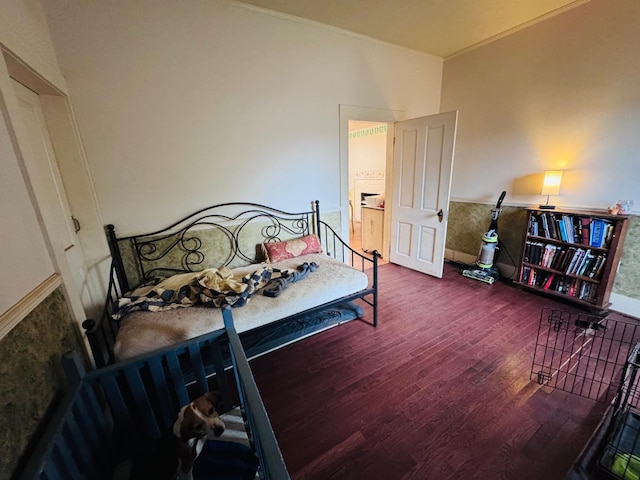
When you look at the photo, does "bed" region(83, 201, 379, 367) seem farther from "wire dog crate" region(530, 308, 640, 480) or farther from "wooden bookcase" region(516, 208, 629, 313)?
"wooden bookcase" region(516, 208, 629, 313)

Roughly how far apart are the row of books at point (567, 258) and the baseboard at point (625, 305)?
1.01ft

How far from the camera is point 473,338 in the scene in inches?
83.8

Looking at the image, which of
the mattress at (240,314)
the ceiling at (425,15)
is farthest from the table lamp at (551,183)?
the mattress at (240,314)

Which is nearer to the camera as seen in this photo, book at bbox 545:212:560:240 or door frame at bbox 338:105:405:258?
book at bbox 545:212:560:240

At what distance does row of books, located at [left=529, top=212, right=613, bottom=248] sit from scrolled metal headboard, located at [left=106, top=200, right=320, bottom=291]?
8.12 feet

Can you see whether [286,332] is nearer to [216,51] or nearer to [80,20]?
[216,51]

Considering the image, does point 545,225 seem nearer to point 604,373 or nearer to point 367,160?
point 604,373

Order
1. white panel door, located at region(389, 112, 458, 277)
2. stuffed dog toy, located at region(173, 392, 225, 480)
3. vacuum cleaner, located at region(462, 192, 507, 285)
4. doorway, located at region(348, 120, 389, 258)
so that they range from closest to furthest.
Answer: stuffed dog toy, located at region(173, 392, 225, 480), white panel door, located at region(389, 112, 458, 277), vacuum cleaner, located at region(462, 192, 507, 285), doorway, located at region(348, 120, 389, 258)

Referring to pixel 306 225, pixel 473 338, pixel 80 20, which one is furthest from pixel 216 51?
pixel 473 338

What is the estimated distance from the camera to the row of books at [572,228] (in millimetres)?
2301

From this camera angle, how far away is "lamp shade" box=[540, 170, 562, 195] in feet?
8.41

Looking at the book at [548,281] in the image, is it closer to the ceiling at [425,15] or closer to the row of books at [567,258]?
the row of books at [567,258]

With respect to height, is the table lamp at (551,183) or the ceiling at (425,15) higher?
the ceiling at (425,15)

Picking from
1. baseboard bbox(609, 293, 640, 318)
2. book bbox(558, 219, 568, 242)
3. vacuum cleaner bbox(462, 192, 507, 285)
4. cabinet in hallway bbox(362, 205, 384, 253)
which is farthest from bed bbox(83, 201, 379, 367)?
baseboard bbox(609, 293, 640, 318)
